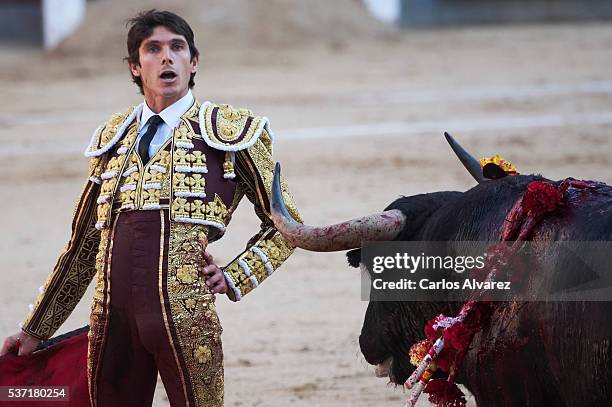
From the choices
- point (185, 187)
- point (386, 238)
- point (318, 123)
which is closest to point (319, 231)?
point (386, 238)

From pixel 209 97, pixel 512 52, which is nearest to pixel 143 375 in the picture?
pixel 209 97

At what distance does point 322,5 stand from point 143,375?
48.4 ft

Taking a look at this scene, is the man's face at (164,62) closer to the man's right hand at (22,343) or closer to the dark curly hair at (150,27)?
the dark curly hair at (150,27)

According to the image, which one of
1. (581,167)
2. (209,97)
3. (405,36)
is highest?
(405,36)

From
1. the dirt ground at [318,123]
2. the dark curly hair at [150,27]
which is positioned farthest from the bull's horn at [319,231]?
the dirt ground at [318,123]

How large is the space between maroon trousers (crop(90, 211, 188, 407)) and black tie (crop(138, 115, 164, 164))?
17 centimetres

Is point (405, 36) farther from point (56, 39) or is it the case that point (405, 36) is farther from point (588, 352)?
point (588, 352)

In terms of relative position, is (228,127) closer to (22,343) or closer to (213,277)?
(213,277)

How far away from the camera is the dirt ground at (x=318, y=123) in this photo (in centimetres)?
592

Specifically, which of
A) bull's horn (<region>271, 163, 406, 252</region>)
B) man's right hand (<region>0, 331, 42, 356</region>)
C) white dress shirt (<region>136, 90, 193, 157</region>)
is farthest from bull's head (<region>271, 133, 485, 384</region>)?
man's right hand (<region>0, 331, 42, 356</region>)

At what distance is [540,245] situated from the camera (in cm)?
306

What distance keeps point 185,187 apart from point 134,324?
0.40 m

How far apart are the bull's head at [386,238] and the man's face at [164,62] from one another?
369 millimetres

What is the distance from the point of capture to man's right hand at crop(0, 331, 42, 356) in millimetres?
3609
